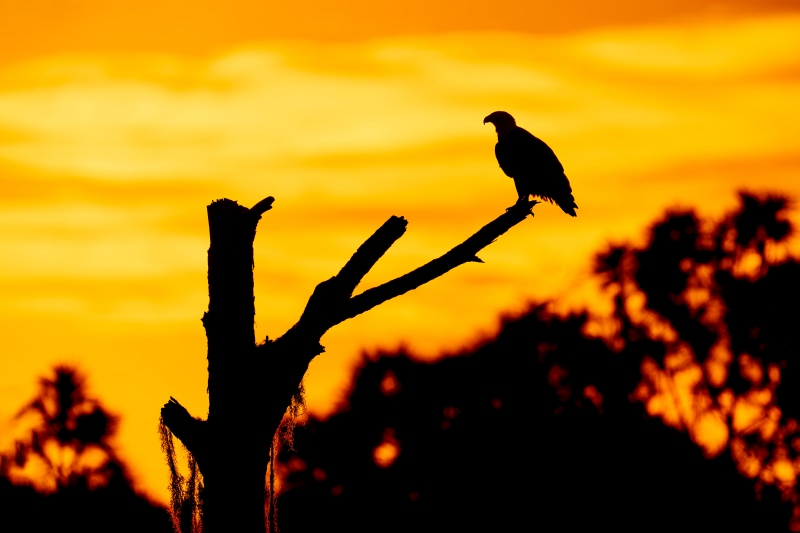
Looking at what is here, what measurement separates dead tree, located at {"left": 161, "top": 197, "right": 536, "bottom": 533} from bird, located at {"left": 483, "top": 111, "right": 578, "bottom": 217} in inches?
192

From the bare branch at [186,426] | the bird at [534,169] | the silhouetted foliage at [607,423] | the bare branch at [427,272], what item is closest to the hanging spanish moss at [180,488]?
the bare branch at [186,426]

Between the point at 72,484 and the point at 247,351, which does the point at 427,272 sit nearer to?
the point at 247,351

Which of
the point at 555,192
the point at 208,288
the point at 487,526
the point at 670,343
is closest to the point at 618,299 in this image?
the point at 670,343

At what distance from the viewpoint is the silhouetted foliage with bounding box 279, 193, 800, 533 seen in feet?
97.7

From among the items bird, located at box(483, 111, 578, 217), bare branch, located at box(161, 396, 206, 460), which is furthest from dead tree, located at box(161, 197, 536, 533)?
bird, located at box(483, 111, 578, 217)

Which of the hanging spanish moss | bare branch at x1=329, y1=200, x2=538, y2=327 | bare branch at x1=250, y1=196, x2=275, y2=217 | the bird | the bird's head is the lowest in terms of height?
the hanging spanish moss

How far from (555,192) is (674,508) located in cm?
1715

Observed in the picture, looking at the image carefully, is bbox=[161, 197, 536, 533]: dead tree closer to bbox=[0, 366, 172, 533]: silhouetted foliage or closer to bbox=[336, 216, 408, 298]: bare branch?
bbox=[336, 216, 408, 298]: bare branch

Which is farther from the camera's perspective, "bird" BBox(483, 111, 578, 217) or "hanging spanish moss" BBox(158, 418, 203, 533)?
"bird" BBox(483, 111, 578, 217)

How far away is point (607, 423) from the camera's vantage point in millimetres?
31406

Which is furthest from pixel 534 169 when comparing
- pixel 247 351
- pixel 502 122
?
pixel 247 351

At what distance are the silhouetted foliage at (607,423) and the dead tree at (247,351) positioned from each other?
21.6m

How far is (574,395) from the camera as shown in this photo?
32.5 meters

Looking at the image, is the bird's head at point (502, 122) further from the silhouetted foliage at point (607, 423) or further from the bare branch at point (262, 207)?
the silhouetted foliage at point (607, 423)
